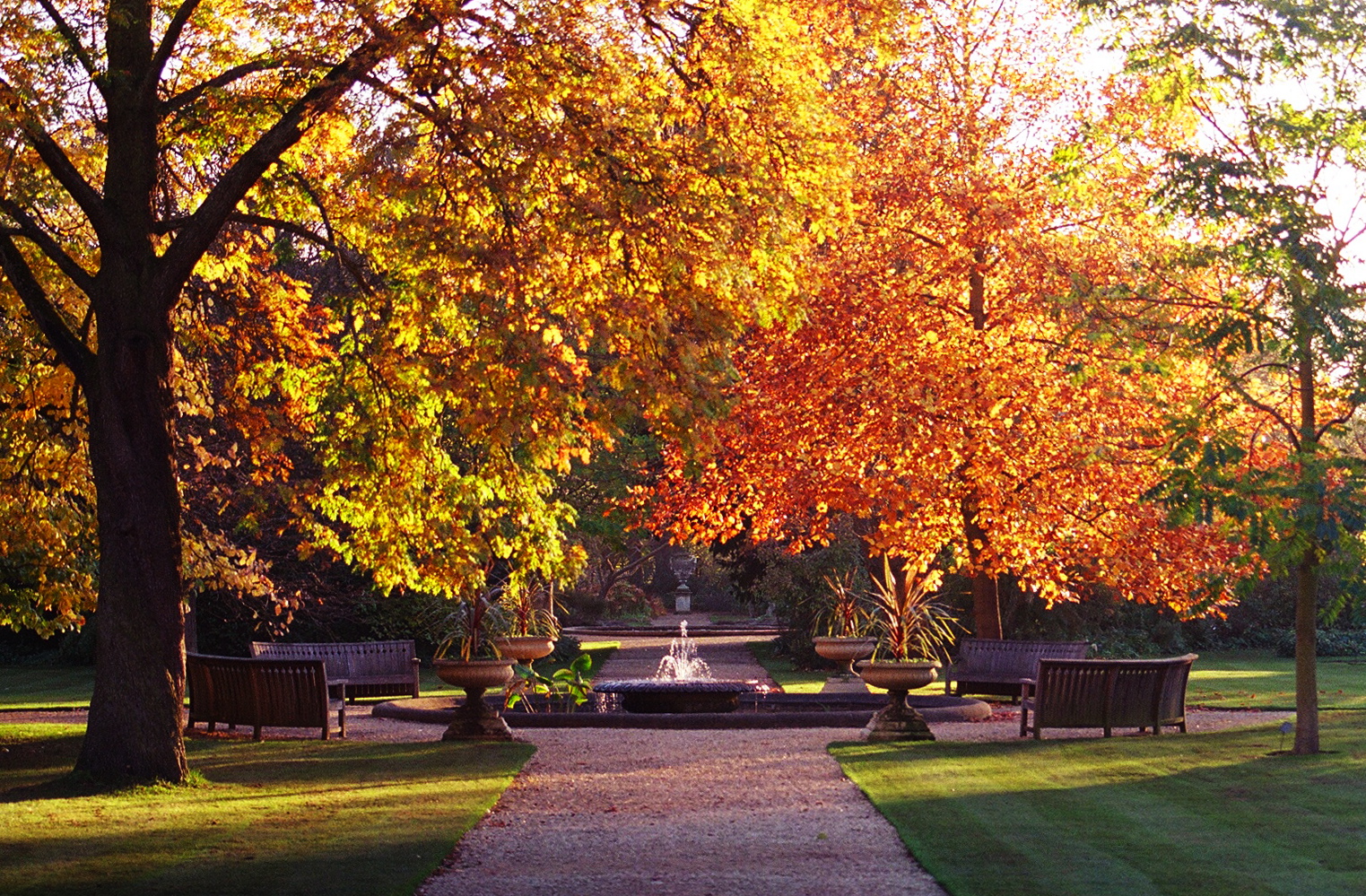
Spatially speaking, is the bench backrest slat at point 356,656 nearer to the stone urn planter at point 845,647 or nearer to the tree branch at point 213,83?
the stone urn planter at point 845,647

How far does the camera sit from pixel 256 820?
384 inches

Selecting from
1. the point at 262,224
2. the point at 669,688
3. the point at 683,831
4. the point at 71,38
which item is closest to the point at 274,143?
the point at 262,224

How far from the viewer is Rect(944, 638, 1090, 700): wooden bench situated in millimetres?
18328

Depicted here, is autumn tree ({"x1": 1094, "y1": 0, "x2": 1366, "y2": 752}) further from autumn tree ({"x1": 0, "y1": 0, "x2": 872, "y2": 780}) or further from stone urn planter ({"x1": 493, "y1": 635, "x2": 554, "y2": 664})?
stone urn planter ({"x1": 493, "y1": 635, "x2": 554, "y2": 664})

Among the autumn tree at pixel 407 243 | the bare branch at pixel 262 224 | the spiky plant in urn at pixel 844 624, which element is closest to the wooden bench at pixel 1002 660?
the spiky plant in urn at pixel 844 624

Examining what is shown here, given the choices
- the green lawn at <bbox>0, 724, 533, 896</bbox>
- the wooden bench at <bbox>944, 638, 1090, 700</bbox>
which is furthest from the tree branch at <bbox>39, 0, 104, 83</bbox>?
the wooden bench at <bbox>944, 638, 1090, 700</bbox>

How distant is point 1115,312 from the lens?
1296 centimetres

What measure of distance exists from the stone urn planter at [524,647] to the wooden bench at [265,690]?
5.51 metres

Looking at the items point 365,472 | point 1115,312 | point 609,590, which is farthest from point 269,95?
point 609,590

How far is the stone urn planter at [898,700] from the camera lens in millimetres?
14492

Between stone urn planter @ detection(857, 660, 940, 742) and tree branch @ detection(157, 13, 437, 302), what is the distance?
24.4 feet

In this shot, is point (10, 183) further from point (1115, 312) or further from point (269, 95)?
point (1115, 312)

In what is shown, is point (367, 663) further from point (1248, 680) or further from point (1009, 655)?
point (1248, 680)

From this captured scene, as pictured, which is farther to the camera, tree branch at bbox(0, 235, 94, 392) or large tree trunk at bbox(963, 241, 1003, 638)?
large tree trunk at bbox(963, 241, 1003, 638)
